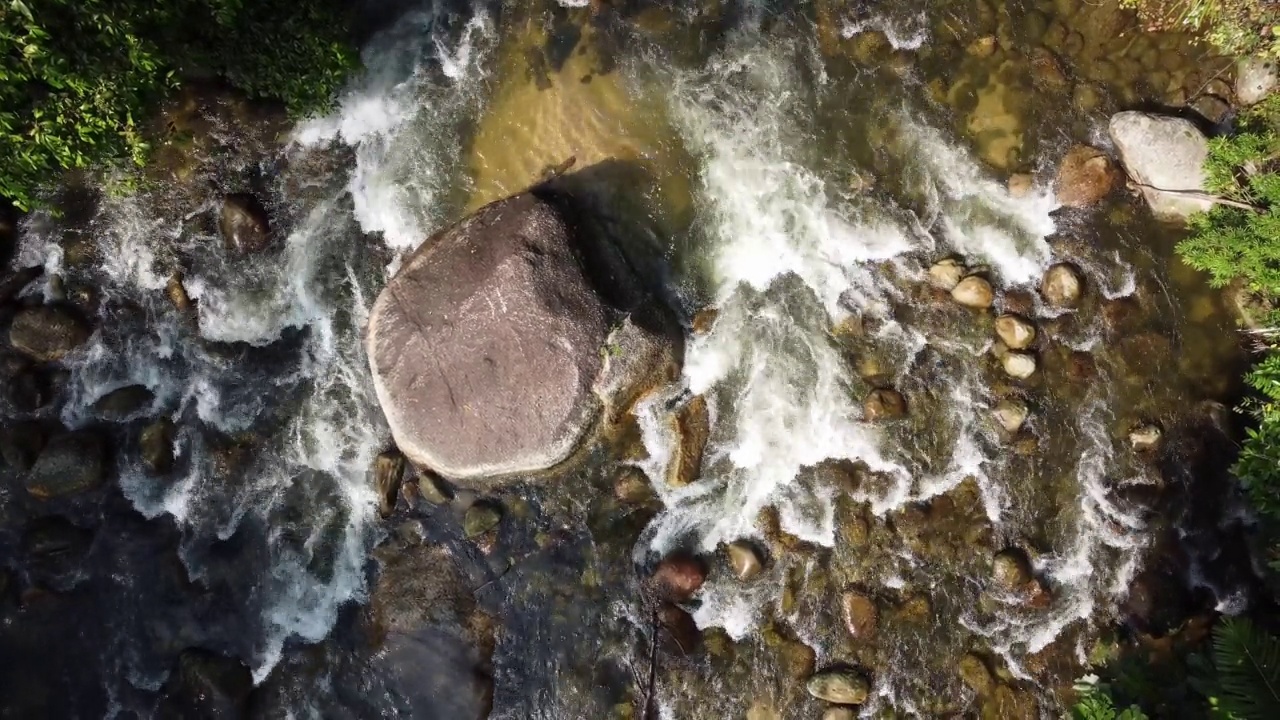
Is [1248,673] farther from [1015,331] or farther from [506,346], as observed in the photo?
[506,346]

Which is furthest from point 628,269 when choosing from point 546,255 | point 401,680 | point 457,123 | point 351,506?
point 401,680

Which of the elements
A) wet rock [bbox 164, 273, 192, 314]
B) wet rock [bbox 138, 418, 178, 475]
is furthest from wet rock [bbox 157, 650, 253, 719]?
wet rock [bbox 164, 273, 192, 314]

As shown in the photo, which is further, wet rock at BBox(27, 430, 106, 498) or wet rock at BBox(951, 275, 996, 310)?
wet rock at BBox(27, 430, 106, 498)

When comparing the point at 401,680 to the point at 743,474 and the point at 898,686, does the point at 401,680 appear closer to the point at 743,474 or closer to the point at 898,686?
the point at 743,474

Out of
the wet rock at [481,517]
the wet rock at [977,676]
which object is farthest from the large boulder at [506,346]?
the wet rock at [977,676]

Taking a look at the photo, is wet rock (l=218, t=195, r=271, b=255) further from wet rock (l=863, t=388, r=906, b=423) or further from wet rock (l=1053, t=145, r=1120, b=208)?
wet rock (l=1053, t=145, r=1120, b=208)

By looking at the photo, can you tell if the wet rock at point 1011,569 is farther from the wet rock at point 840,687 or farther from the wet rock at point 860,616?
the wet rock at point 840,687
